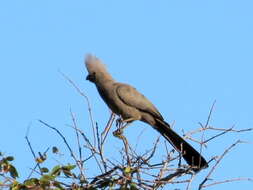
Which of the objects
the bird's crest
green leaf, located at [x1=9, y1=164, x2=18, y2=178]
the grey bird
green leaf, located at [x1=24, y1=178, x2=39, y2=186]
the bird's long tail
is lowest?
green leaf, located at [x1=24, y1=178, x2=39, y2=186]

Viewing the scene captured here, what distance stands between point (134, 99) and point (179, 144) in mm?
924

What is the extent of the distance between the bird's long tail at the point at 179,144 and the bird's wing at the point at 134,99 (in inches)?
5.7

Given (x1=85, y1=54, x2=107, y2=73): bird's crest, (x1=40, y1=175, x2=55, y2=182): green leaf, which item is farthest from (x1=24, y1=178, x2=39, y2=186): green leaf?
(x1=85, y1=54, x2=107, y2=73): bird's crest

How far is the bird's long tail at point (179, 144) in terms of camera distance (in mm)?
6346

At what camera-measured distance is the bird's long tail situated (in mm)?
6346

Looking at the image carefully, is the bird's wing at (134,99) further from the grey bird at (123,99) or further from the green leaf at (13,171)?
the green leaf at (13,171)

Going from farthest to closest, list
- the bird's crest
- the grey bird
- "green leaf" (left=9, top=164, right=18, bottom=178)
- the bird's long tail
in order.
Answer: the bird's crest < the grey bird < the bird's long tail < "green leaf" (left=9, top=164, right=18, bottom=178)

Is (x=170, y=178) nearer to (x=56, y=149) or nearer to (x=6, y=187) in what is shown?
(x=56, y=149)

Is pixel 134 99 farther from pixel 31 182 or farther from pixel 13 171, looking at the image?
pixel 31 182

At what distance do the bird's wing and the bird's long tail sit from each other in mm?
144

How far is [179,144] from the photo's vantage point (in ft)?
22.5

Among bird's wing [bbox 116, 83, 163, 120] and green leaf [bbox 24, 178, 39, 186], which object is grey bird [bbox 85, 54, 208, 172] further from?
green leaf [bbox 24, 178, 39, 186]

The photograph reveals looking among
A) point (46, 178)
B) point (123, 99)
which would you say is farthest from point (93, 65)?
point (46, 178)

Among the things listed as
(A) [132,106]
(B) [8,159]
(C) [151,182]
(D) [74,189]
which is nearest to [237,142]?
(C) [151,182]
